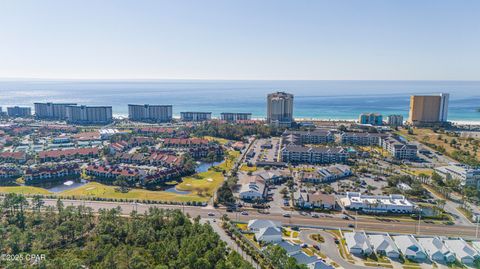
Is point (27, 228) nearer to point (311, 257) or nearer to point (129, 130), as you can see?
point (311, 257)

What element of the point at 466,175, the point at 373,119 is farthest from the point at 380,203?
the point at 373,119

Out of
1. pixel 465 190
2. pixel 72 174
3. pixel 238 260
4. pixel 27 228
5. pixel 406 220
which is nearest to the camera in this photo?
pixel 238 260

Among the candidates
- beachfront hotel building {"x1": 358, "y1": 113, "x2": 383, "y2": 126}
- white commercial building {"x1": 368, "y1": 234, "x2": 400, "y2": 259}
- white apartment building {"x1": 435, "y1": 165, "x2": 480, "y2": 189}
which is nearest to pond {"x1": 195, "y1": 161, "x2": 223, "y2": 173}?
white commercial building {"x1": 368, "y1": 234, "x2": 400, "y2": 259}

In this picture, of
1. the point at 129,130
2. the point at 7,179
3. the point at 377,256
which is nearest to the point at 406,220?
the point at 377,256

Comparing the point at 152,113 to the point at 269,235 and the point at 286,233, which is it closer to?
the point at 286,233

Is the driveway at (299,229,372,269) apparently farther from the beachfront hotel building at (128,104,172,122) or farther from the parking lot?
the beachfront hotel building at (128,104,172,122)

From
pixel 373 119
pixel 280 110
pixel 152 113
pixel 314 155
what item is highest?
pixel 280 110
